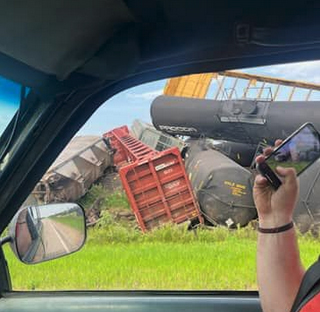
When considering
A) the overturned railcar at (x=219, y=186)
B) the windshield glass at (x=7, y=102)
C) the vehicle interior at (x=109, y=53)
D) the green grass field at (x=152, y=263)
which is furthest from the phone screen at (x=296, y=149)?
the windshield glass at (x=7, y=102)

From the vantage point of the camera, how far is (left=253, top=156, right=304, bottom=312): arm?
144 cm

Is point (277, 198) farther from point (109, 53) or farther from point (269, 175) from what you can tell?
point (109, 53)

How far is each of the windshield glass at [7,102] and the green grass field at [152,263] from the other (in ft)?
1.54

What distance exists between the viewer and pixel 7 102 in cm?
182

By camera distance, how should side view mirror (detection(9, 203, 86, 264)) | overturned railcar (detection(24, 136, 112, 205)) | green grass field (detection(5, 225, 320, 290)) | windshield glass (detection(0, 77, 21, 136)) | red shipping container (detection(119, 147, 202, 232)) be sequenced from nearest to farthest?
1. side view mirror (detection(9, 203, 86, 264))
2. windshield glass (detection(0, 77, 21, 136))
3. overturned railcar (detection(24, 136, 112, 205))
4. green grass field (detection(5, 225, 320, 290))
5. red shipping container (detection(119, 147, 202, 232))

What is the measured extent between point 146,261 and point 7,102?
2.77ft

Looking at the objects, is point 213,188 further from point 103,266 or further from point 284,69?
point 284,69

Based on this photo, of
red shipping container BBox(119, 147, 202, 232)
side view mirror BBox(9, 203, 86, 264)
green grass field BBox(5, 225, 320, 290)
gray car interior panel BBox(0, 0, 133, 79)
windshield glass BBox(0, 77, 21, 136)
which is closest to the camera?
gray car interior panel BBox(0, 0, 133, 79)

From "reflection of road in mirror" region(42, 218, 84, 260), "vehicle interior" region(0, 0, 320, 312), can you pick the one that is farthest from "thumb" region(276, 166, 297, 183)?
"reflection of road in mirror" region(42, 218, 84, 260)

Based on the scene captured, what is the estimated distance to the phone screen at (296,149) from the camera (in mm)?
1478

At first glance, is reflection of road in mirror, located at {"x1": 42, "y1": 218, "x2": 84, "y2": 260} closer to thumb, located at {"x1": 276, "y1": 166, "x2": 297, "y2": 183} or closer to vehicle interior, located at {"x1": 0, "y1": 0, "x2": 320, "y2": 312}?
vehicle interior, located at {"x1": 0, "y1": 0, "x2": 320, "y2": 312}

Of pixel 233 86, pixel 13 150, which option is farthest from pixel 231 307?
pixel 13 150

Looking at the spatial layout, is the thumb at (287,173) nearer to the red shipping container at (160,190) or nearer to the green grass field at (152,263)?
the green grass field at (152,263)

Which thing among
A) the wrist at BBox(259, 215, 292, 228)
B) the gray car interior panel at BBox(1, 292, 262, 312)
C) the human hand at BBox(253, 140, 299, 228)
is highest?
the human hand at BBox(253, 140, 299, 228)
